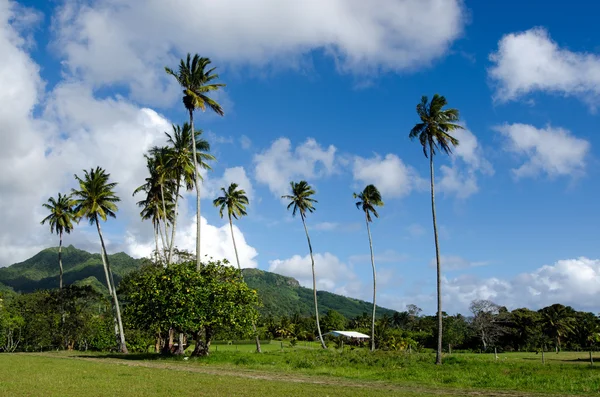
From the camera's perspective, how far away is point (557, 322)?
91.4 m

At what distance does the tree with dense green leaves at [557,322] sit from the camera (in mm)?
91312

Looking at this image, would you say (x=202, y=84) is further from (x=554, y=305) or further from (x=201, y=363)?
(x=554, y=305)

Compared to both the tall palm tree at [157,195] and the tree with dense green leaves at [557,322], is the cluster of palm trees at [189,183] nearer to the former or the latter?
the tall palm tree at [157,195]

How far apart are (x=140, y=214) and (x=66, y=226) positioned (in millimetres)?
17754

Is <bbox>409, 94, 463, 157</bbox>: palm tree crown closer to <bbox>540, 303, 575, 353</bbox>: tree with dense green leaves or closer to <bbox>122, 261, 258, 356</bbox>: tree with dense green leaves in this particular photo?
<bbox>122, 261, 258, 356</bbox>: tree with dense green leaves

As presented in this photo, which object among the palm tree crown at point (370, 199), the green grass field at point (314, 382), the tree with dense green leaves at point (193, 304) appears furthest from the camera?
the palm tree crown at point (370, 199)

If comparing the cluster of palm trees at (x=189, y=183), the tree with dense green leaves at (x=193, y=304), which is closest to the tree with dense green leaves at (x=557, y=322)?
the cluster of palm trees at (x=189, y=183)

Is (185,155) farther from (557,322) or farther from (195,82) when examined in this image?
(557,322)

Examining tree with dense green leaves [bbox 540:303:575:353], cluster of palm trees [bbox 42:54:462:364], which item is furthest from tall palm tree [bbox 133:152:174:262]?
tree with dense green leaves [bbox 540:303:575:353]

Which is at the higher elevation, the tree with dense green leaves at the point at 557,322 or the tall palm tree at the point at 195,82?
the tall palm tree at the point at 195,82

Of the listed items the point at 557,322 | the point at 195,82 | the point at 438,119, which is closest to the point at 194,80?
the point at 195,82

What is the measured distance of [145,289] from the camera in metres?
38.3

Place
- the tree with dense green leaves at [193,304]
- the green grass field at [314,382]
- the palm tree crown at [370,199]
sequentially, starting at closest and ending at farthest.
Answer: the green grass field at [314,382] → the tree with dense green leaves at [193,304] → the palm tree crown at [370,199]

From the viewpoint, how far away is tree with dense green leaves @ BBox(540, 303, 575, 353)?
91.3 meters
